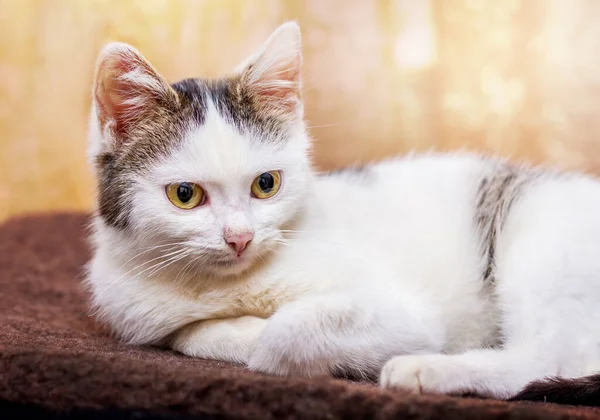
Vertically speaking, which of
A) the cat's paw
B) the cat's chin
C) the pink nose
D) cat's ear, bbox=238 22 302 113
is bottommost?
the cat's paw

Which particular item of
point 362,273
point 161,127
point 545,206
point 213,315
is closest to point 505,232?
point 545,206

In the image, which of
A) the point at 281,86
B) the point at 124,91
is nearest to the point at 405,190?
the point at 281,86

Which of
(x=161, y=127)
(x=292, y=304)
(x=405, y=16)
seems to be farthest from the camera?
(x=405, y=16)

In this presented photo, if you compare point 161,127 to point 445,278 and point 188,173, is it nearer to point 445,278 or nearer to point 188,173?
point 188,173

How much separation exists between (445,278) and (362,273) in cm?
24

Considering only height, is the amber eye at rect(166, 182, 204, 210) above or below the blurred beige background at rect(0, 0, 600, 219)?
below

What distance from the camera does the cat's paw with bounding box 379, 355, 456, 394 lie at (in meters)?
1.09

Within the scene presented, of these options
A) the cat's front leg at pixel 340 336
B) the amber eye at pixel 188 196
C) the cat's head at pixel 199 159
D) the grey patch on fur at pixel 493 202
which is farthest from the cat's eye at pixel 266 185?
the grey patch on fur at pixel 493 202

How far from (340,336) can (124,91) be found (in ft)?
2.20

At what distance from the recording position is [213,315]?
1.34 m

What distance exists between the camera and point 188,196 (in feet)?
4.12

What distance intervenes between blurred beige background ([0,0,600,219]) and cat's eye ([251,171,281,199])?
3.61 feet

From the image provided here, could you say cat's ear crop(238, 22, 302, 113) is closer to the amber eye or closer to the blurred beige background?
the amber eye

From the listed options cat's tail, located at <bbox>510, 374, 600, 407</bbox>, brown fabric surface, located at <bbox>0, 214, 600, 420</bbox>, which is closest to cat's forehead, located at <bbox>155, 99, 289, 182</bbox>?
brown fabric surface, located at <bbox>0, 214, 600, 420</bbox>
